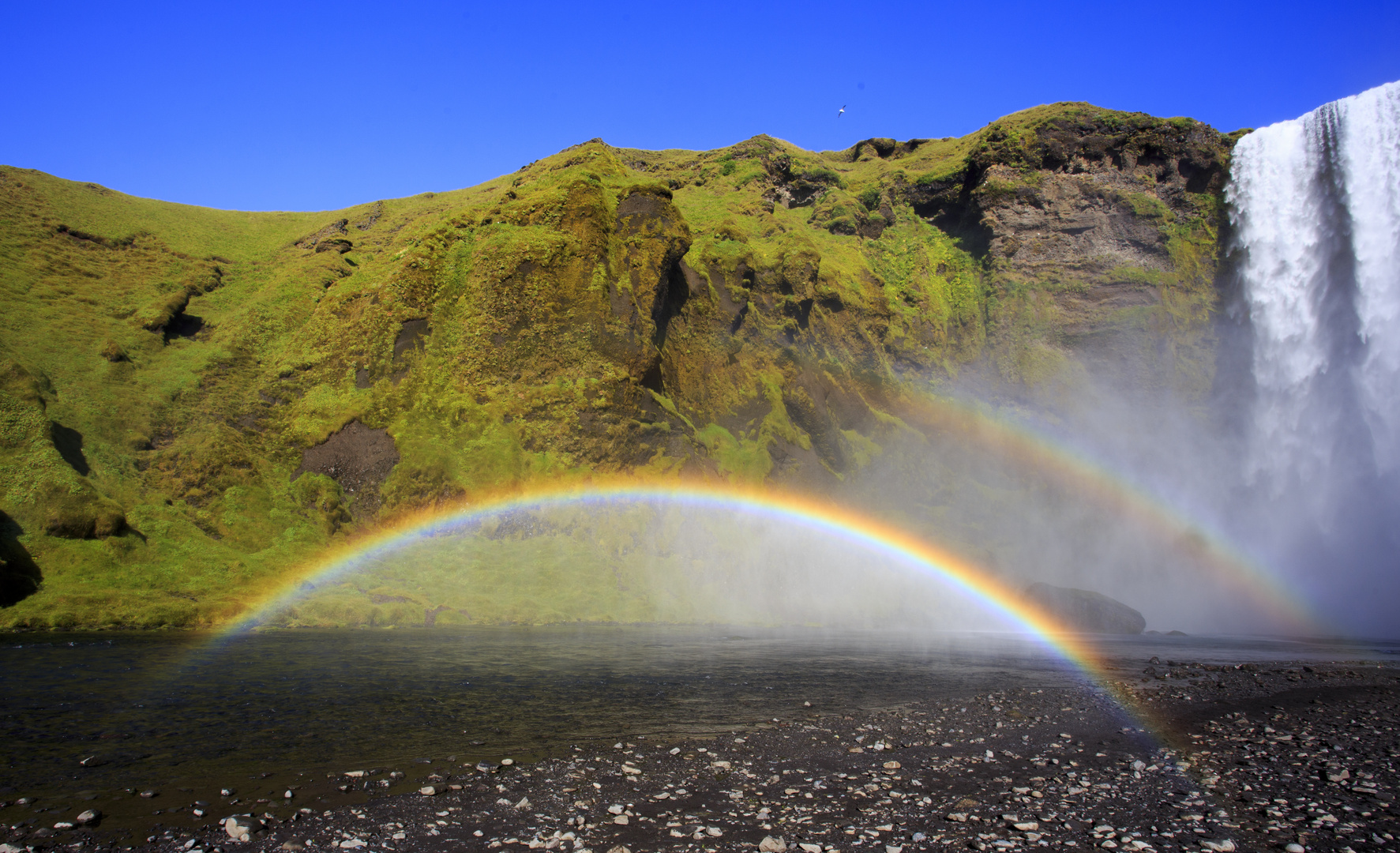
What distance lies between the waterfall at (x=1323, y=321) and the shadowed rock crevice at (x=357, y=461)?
3100 inches

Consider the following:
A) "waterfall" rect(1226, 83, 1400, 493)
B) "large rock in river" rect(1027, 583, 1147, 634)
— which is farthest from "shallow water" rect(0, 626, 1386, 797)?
"waterfall" rect(1226, 83, 1400, 493)

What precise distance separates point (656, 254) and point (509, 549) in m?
33.3

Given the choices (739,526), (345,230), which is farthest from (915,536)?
(345,230)

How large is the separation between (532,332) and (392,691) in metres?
45.4

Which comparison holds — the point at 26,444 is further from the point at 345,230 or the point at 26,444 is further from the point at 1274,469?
the point at 1274,469

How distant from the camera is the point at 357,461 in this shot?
176 ft

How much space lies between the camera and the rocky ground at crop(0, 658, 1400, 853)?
28.4 ft

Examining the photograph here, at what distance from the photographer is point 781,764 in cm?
1244

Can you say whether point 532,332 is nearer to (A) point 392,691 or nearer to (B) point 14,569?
(B) point 14,569

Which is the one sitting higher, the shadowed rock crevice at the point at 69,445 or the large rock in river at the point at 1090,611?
the shadowed rock crevice at the point at 69,445

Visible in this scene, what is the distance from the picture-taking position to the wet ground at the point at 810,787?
8.77m

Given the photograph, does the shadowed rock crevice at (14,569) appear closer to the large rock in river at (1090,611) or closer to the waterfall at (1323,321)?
the large rock in river at (1090,611)

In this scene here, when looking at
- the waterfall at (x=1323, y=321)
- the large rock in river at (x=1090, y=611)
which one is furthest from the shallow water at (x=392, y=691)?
the waterfall at (x=1323, y=321)

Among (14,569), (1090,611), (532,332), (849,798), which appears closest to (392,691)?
(849,798)
